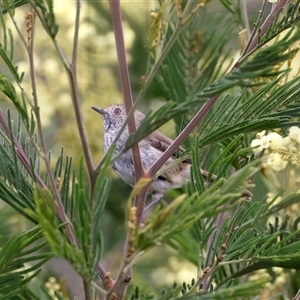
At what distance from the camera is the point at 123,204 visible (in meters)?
1.57

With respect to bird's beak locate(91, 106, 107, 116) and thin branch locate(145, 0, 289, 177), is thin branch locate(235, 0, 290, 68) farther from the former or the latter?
bird's beak locate(91, 106, 107, 116)

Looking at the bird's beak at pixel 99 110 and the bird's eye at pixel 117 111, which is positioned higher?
the bird's beak at pixel 99 110

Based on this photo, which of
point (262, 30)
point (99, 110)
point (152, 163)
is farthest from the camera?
point (99, 110)

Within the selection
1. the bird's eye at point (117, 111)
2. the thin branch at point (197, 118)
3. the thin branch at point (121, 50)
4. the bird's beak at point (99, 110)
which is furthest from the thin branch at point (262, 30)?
the bird's eye at point (117, 111)

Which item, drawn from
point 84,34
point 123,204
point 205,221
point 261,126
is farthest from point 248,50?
point 84,34

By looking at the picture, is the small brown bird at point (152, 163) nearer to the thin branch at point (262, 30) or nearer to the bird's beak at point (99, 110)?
the bird's beak at point (99, 110)

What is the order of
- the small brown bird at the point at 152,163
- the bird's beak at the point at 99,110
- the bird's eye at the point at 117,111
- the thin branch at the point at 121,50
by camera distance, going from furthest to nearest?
the bird's eye at the point at 117,111, the bird's beak at the point at 99,110, the small brown bird at the point at 152,163, the thin branch at the point at 121,50

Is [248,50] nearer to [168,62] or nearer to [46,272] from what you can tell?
[168,62]

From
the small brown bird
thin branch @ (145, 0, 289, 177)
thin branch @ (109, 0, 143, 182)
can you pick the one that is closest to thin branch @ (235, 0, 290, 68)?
thin branch @ (145, 0, 289, 177)

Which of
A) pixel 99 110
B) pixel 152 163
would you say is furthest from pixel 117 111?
pixel 152 163

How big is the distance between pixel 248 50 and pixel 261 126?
0.26 ft

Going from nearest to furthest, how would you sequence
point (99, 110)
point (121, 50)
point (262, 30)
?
point (121, 50) → point (262, 30) → point (99, 110)

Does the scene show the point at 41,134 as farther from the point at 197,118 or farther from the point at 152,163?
the point at 152,163

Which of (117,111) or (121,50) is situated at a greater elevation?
(117,111)
